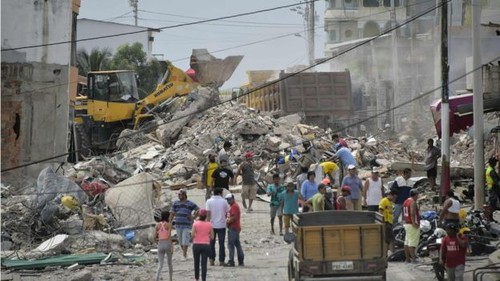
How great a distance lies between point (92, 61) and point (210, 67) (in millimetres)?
28957

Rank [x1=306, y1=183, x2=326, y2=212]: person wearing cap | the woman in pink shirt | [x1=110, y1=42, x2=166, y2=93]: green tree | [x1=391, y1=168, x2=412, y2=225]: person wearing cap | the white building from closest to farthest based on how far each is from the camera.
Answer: the woman in pink shirt, [x1=306, y1=183, x2=326, y2=212]: person wearing cap, [x1=391, y1=168, x2=412, y2=225]: person wearing cap, [x1=110, y1=42, x2=166, y2=93]: green tree, the white building

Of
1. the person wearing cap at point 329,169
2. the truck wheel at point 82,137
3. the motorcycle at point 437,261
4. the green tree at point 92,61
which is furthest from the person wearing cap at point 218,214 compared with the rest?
the green tree at point 92,61

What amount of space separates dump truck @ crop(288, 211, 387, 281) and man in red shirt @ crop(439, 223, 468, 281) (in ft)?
3.03

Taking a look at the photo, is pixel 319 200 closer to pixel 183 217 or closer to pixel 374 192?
pixel 374 192

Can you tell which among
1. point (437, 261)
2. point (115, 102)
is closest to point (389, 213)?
point (437, 261)

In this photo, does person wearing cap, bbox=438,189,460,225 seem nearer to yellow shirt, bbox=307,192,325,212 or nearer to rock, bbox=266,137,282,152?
yellow shirt, bbox=307,192,325,212

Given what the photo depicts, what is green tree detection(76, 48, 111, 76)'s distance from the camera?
229ft

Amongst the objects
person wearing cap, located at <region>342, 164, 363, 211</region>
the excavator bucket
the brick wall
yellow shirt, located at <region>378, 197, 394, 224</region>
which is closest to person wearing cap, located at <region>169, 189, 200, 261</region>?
yellow shirt, located at <region>378, 197, 394, 224</region>

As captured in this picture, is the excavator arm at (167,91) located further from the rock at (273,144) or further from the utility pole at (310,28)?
the utility pole at (310,28)

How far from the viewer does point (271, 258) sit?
18750 millimetres

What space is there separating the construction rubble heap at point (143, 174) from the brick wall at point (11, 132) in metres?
1.64

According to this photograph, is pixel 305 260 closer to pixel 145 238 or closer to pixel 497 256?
pixel 497 256

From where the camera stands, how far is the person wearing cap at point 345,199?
18.2 metres

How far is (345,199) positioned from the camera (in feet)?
62.0
